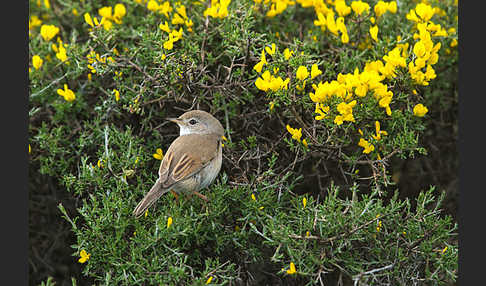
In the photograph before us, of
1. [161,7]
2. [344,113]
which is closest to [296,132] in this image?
[344,113]

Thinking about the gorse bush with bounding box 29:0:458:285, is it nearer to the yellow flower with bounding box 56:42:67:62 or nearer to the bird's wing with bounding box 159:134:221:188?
the yellow flower with bounding box 56:42:67:62

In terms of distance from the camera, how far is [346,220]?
10.6 ft

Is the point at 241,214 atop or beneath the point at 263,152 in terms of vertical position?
beneath

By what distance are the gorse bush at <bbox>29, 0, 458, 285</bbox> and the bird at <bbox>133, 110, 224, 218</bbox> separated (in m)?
0.12

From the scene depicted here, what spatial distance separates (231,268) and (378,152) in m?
1.34

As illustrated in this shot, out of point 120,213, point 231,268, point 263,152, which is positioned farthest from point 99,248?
point 263,152

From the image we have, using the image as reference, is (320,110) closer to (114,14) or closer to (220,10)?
(220,10)

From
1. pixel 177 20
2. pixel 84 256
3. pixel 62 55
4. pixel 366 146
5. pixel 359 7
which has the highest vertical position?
pixel 359 7

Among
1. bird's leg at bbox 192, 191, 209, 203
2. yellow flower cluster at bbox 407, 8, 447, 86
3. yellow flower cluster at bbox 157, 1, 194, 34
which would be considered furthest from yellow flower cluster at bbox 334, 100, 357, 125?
yellow flower cluster at bbox 157, 1, 194, 34

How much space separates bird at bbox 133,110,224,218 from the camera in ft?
11.4

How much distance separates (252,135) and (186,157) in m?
0.70

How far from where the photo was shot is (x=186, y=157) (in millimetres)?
3656

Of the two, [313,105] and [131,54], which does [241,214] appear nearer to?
[313,105]

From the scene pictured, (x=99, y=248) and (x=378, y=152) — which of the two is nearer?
(x=99, y=248)
